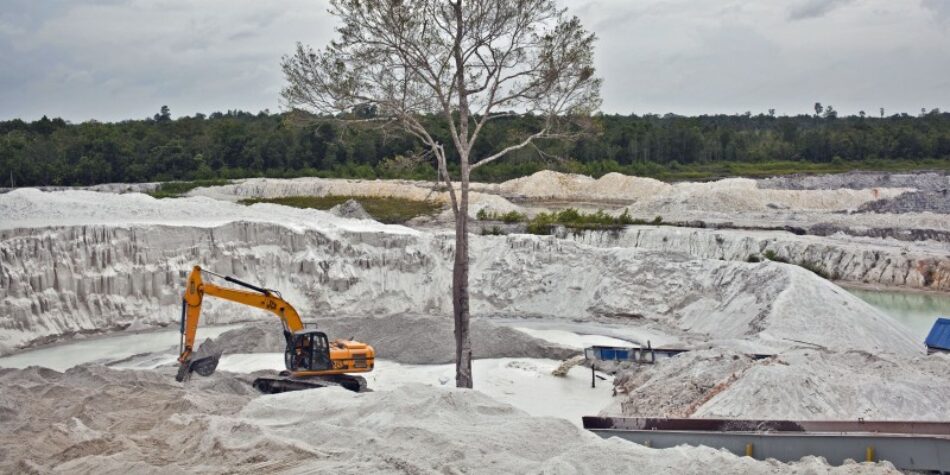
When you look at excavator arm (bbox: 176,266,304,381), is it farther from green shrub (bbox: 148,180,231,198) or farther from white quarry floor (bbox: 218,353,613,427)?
green shrub (bbox: 148,180,231,198)

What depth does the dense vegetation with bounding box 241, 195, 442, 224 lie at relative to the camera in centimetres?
4550

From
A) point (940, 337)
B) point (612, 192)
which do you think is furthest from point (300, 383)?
point (612, 192)

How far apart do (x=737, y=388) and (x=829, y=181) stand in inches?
1962

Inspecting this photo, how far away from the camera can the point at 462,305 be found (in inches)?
687

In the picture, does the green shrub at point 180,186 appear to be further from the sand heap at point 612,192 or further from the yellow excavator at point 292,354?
the yellow excavator at point 292,354

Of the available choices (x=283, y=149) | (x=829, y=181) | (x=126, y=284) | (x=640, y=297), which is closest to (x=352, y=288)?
(x=126, y=284)

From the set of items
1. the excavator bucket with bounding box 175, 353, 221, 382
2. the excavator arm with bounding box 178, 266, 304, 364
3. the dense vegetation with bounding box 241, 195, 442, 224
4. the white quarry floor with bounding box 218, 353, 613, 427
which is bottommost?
the white quarry floor with bounding box 218, 353, 613, 427

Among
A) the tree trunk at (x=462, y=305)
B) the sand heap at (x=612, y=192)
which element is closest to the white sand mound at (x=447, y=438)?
the tree trunk at (x=462, y=305)

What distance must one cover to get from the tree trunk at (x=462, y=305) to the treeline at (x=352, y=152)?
106 feet

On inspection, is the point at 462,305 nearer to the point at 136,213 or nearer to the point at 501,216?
the point at 136,213

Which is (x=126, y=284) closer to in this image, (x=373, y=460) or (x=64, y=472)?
(x=64, y=472)

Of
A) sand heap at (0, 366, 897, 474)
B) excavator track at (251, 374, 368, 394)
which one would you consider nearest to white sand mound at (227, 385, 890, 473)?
sand heap at (0, 366, 897, 474)

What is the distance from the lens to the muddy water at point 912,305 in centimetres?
2675

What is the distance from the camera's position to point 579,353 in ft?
73.3
